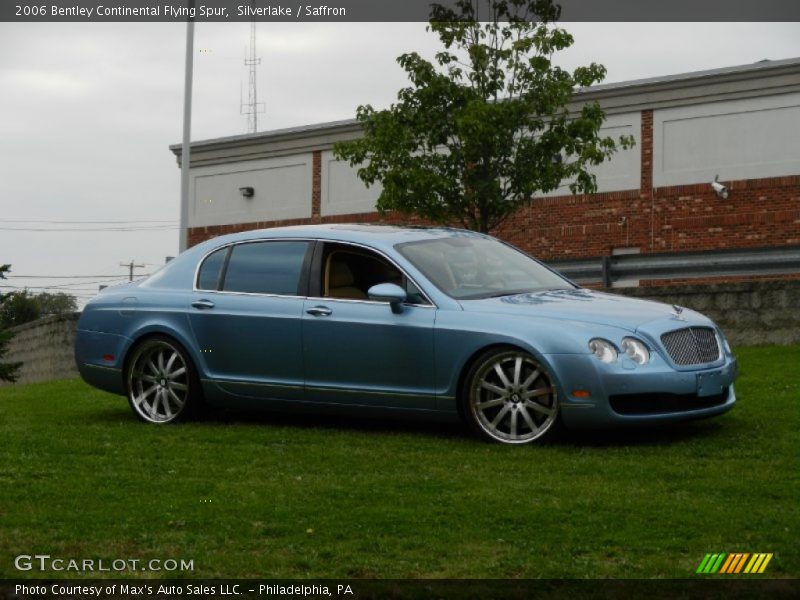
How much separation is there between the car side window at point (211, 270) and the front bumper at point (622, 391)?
3039 millimetres

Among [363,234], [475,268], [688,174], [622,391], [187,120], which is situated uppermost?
[187,120]

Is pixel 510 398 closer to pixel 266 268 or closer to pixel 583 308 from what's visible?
pixel 583 308

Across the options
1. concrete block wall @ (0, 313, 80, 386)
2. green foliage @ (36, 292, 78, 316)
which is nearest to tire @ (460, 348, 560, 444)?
concrete block wall @ (0, 313, 80, 386)

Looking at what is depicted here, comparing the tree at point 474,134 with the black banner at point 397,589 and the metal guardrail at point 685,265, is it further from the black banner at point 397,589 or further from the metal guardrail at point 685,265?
→ the black banner at point 397,589

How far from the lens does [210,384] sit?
10.7 m

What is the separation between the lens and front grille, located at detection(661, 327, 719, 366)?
926 centimetres

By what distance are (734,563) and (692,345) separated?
3.57 m

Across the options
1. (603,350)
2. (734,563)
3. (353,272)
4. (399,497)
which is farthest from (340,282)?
(734,563)

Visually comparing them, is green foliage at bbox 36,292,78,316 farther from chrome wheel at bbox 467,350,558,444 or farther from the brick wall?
chrome wheel at bbox 467,350,558,444

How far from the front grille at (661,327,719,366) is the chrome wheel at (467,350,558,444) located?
2.67ft

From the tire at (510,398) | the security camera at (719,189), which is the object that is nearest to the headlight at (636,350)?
the tire at (510,398)

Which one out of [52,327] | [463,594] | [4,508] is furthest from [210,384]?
[52,327]

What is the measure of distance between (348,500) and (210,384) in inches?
135

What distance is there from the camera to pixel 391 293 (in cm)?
967
